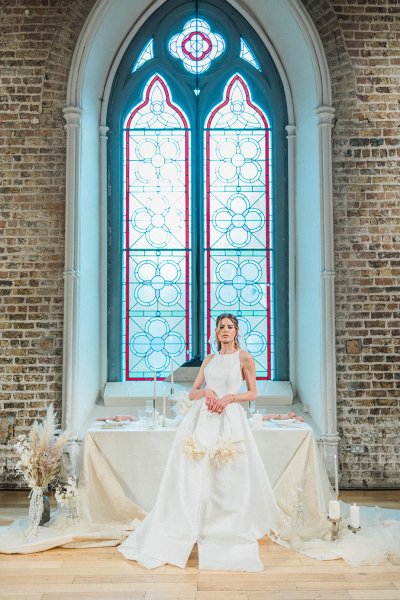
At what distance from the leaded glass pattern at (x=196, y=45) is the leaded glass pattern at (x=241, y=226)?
536mm

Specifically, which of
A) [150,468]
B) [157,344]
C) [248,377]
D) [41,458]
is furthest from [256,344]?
[41,458]

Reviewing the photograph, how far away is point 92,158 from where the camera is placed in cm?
645

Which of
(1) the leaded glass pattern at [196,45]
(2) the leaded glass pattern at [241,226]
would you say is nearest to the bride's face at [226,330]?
(2) the leaded glass pattern at [241,226]

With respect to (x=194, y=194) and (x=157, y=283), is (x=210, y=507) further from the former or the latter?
(x=194, y=194)

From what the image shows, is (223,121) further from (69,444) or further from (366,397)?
(69,444)

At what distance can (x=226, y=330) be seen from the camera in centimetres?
474

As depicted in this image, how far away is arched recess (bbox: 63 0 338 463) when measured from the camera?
5.85 metres

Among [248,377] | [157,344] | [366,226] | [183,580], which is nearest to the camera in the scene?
[183,580]

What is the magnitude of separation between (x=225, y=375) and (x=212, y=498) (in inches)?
34.3

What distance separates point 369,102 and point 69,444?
4.17 metres

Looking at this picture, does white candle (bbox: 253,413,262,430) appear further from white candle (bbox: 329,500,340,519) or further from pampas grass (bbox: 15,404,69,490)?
→ pampas grass (bbox: 15,404,69,490)

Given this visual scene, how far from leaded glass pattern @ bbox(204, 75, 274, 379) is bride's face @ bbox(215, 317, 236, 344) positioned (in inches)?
75.6

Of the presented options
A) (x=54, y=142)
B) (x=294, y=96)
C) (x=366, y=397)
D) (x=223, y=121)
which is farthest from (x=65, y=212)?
(x=366, y=397)

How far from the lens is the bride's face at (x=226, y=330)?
15.5ft
